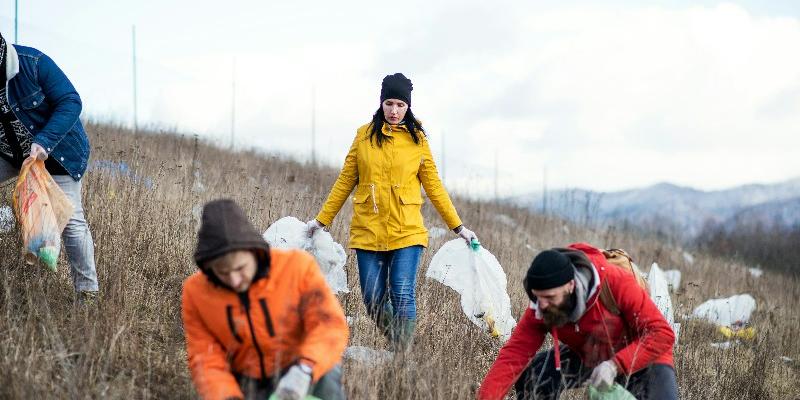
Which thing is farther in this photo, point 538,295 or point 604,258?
point 604,258

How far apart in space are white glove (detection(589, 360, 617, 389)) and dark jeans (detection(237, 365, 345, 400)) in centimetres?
102

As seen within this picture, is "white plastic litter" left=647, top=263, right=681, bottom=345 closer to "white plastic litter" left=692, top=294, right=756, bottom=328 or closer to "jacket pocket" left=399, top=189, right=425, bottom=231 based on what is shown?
"jacket pocket" left=399, top=189, right=425, bottom=231

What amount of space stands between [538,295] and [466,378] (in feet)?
2.93

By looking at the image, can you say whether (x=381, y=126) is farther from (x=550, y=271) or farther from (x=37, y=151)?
(x=37, y=151)

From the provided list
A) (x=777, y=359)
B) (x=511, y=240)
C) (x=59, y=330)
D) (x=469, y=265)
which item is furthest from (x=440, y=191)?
(x=511, y=240)

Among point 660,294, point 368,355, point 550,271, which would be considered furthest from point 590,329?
point 660,294

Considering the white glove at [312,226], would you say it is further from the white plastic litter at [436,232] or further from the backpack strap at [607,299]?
the white plastic litter at [436,232]

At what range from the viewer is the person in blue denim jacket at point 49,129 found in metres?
3.13

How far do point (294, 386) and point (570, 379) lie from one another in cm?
153

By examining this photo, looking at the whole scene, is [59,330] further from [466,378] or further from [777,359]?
[777,359]

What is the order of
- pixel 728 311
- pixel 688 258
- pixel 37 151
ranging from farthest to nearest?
pixel 688 258 → pixel 728 311 → pixel 37 151

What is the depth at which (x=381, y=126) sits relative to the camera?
12.1 feet

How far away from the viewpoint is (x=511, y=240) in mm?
8906

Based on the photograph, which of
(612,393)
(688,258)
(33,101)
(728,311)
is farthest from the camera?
(688,258)
